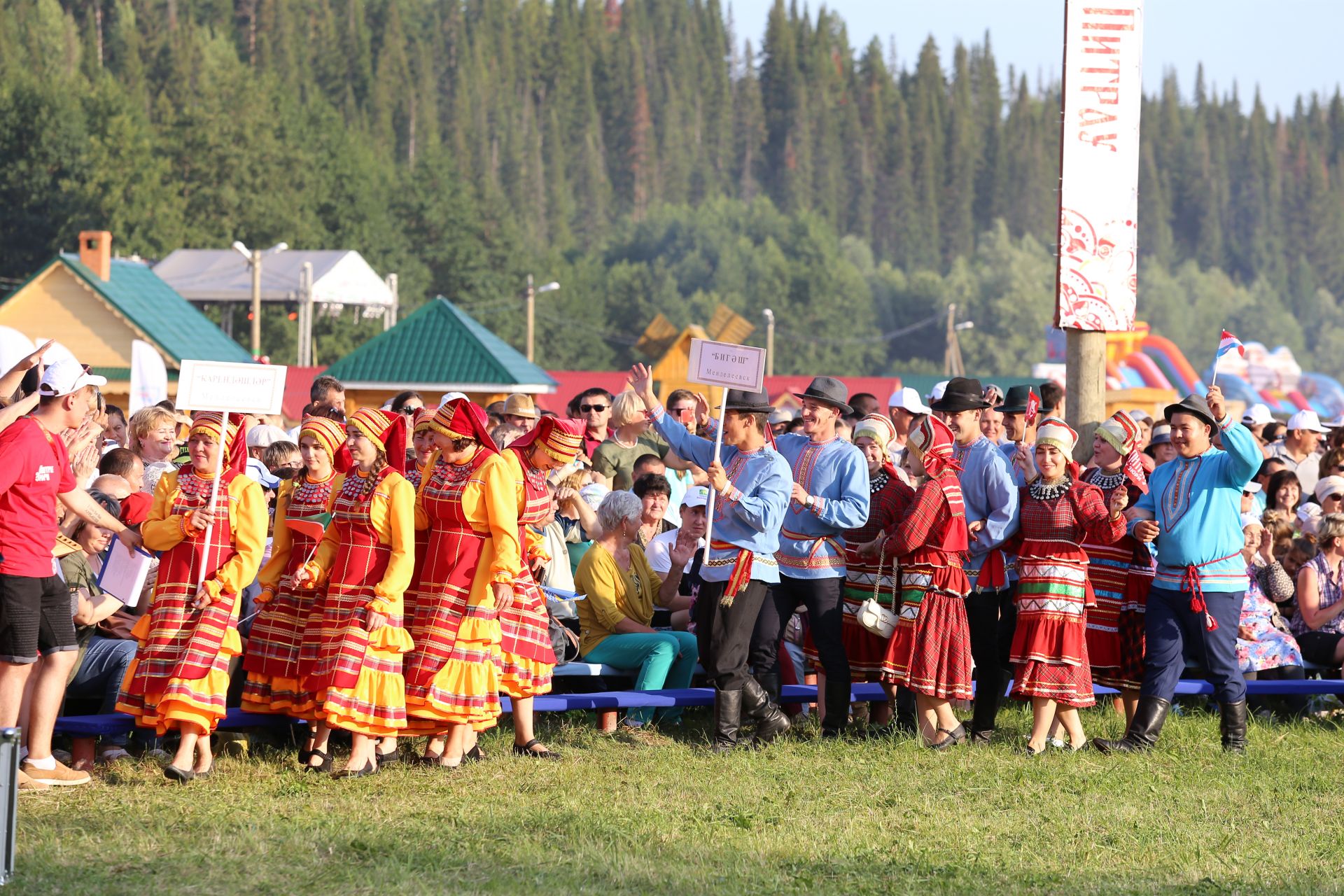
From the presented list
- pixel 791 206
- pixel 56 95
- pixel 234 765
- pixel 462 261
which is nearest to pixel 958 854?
pixel 234 765

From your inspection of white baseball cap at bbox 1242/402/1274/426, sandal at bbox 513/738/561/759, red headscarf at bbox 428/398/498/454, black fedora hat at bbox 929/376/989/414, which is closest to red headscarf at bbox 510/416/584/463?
red headscarf at bbox 428/398/498/454

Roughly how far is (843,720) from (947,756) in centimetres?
59

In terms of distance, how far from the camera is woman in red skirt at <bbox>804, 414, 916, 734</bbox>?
26.4 ft

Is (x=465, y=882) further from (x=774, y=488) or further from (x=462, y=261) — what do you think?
(x=462, y=261)

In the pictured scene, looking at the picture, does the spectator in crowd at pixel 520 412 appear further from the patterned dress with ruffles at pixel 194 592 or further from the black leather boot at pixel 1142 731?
the black leather boot at pixel 1142 731

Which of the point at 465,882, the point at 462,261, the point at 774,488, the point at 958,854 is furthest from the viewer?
the point at 462,261

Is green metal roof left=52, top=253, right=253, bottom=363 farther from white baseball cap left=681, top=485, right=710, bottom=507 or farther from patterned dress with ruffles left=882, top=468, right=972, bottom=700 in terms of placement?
patterned dress with ruffles left=882, top=468, right=972, bottom=700

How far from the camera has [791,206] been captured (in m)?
134

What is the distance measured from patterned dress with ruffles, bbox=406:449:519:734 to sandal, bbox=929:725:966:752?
2.16m

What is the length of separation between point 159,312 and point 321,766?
1321 inches

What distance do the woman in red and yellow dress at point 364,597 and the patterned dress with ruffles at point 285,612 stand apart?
0.12 metres

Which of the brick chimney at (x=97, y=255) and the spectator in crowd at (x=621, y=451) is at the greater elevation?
the brick chimney at (x=97, y=255)

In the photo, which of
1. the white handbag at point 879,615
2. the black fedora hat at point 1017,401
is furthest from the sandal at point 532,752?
the black fedora hat at point 1017,401

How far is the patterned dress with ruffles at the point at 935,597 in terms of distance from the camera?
304 inches
